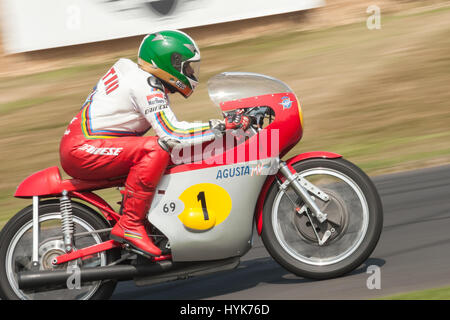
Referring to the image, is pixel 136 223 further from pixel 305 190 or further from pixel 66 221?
pixel 305 190

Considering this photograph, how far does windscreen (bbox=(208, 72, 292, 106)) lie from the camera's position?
496 cm

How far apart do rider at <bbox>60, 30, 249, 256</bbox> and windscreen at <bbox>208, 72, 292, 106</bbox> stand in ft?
0.55

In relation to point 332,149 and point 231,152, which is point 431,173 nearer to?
point 332,149

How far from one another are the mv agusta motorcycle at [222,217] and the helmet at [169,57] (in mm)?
219

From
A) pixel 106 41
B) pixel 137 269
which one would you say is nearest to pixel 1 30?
pixel 106 41

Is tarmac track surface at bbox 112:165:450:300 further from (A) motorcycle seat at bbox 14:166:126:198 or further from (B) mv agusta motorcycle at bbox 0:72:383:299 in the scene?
(A) motorcycle seat at bbox 14:166:126:198

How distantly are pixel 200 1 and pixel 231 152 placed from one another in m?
9.63

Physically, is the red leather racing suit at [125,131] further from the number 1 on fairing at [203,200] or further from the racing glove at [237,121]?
the number 1 on fairing at [203,200]

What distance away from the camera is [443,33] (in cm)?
1375

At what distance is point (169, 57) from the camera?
4.93 meters

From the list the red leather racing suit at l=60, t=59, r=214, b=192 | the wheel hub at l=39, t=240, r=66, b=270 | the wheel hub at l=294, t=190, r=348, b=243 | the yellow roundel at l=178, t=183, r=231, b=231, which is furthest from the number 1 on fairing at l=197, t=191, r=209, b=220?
the wheel hub at l=39, t=240, r=66, b=270

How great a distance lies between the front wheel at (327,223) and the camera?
5.05m

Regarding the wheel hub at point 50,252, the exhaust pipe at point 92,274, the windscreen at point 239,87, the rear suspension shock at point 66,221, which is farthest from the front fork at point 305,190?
the wheel hub at point 50,252
